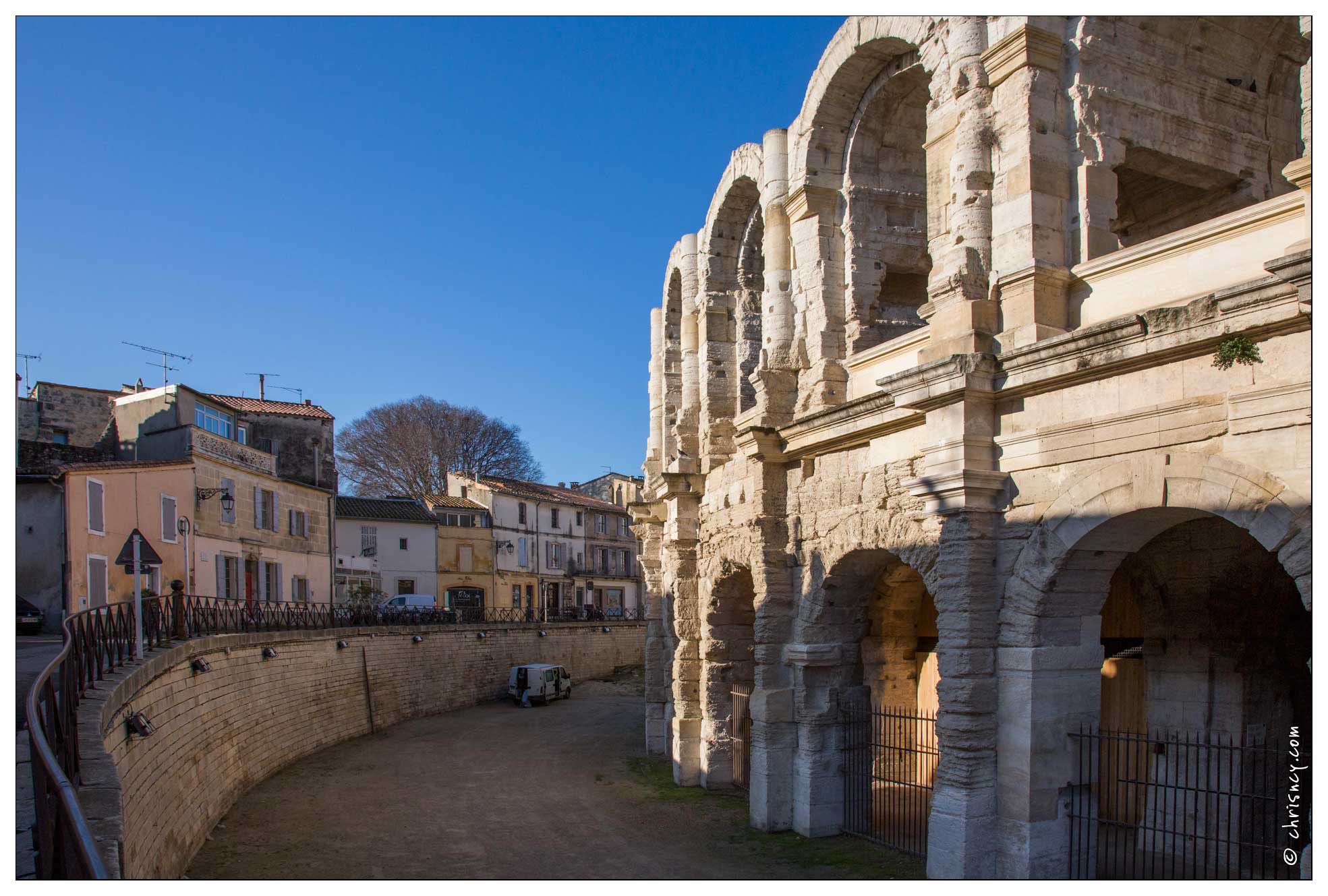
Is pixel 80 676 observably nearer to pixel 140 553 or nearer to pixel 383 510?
pixel 140 553

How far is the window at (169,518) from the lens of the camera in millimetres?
22219

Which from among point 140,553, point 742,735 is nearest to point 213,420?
point 140,553

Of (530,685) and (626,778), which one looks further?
(530,685)

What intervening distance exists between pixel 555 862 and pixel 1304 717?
829 centimetres

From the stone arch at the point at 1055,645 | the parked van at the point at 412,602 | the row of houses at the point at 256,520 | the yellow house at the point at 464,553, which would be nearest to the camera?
the stone arch at the point at 1055,645

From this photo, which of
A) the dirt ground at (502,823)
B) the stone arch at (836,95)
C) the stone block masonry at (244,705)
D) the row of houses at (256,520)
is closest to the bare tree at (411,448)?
the row of houses at (256,520)

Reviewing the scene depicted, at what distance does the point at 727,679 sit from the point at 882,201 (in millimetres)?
7387

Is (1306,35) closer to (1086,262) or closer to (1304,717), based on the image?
(1086,262)

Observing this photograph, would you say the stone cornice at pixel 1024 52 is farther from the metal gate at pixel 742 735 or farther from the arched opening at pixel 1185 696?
the metal gate at pixel 742 735

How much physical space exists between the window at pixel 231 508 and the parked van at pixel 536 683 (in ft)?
29.1

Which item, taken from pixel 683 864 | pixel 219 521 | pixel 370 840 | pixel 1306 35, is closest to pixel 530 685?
pixel 219 521

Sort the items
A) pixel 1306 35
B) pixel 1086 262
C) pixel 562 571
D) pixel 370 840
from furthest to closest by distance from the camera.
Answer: pixel 562 571 < pixel 370 840 < pixel 1086 262 < pixel 1306 35

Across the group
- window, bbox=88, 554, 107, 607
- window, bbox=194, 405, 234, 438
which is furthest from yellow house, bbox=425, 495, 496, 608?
window, bbox=88, 554, 107, 607

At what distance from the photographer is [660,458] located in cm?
2109
